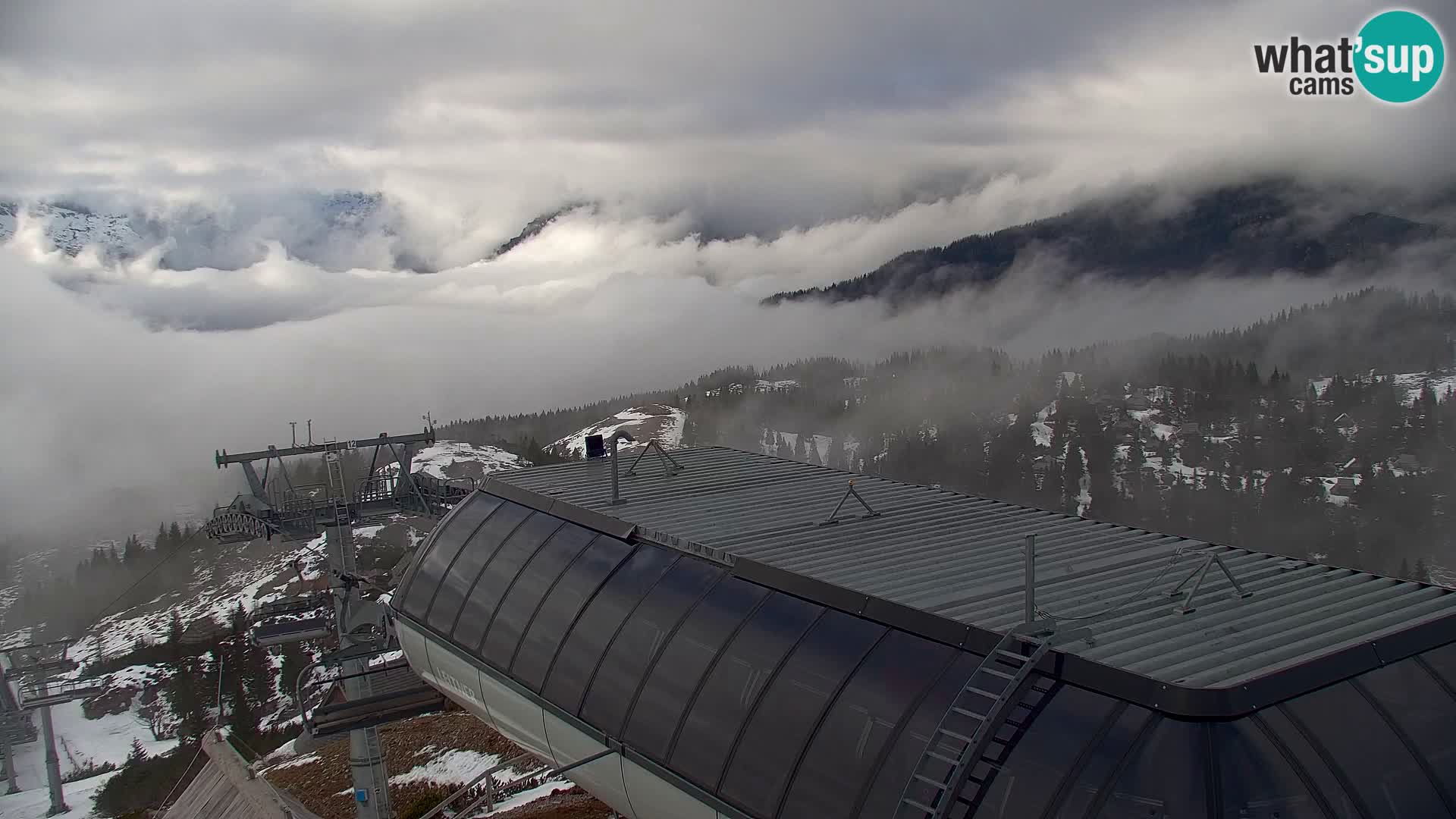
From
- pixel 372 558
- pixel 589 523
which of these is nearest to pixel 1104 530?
pixel 589 523

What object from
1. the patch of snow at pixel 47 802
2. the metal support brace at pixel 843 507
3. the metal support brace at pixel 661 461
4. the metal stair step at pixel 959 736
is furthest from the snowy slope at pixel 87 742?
the metal stair step at pixel 959 736

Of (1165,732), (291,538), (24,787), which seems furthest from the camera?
(24,787)

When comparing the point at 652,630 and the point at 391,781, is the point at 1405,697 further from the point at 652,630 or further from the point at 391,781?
the point at 391,781

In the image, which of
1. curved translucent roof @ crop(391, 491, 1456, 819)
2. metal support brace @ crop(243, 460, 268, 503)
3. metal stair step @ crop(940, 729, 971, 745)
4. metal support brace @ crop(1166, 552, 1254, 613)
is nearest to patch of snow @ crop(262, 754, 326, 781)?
metal support brace @ crop(243, 460, 268, 503)

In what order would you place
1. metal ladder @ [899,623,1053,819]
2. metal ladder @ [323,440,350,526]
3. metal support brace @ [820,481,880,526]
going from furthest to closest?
metal ladder @ [323,440,350,526], metal support brace @ [820,481,880,526], metal ladder @ [899,623,1053,819]

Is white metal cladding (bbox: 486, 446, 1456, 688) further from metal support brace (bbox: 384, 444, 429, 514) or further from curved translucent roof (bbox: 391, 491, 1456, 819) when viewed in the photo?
metal support brace (bbox: 384, 444, 429, 514)

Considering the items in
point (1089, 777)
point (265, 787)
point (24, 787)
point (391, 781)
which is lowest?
point (24, 787)
